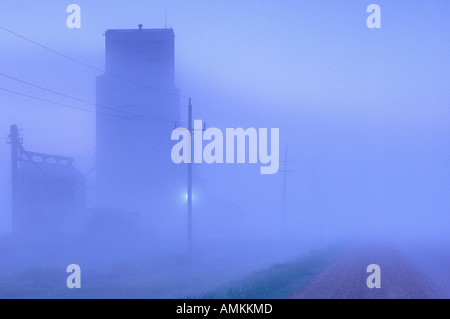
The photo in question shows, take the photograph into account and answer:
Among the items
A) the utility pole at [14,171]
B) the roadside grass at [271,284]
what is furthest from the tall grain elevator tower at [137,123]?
the roadside grass at [271,284]

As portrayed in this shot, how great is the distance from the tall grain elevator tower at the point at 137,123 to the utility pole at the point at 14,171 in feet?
18.7

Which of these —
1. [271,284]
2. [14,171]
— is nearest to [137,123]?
[14,171]

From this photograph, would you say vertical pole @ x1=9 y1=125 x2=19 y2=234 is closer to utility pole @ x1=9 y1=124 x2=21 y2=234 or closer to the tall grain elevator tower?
utility pole @ x1=9 y1=124 x2=21 y2=234

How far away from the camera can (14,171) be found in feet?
131

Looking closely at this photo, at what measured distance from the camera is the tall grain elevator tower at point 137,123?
4191 centimetres

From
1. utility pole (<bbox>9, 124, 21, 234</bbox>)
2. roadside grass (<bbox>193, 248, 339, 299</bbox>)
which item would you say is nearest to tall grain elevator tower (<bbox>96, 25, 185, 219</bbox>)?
utility pole (<bbox>9, 124, 21, 234</bbox>)

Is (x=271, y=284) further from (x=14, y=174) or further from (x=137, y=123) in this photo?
(x=14, y=174)

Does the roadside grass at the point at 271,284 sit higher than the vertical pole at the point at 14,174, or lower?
lower

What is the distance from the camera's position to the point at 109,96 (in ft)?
140

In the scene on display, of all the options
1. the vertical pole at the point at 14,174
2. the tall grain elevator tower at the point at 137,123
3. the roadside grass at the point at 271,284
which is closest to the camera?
the roadside grass at the point at 271,284

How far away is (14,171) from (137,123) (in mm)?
9451

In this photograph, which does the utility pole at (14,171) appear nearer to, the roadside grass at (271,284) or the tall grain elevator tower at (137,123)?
the tall grain elevator tower at (137,123)

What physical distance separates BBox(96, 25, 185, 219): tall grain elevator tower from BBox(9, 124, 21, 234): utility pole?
5.70 meters
